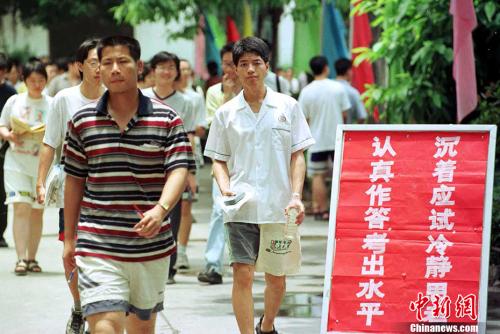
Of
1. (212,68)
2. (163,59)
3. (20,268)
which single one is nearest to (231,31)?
(212,68)

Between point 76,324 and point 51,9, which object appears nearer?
point 76,324

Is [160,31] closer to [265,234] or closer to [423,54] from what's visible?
[423,54]

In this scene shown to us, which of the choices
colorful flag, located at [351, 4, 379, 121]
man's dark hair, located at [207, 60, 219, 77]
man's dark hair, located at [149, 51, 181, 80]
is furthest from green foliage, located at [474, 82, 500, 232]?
man's dark hair, located at [207, 60, 219, 77]

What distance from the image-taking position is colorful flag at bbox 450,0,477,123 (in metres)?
9.51

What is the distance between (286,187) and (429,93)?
410 centimetres

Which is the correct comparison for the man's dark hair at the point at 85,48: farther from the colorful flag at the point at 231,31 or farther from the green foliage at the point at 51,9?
the green foliage at the point at 51,9

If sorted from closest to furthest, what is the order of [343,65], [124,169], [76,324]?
[124,169] → [76,324] → [343,65]

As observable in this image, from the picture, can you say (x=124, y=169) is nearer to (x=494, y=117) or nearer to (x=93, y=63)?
(x=93, y=63)

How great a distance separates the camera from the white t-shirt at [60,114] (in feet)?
28.4

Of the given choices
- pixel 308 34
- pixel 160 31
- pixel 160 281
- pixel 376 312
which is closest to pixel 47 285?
pixel 376 312

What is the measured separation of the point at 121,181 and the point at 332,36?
46.3 ft

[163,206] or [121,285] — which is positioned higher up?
[163,206]

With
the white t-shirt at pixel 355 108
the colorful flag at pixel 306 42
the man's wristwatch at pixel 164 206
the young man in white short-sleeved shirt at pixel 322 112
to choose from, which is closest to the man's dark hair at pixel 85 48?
the man's wristwatch at pixel 164 206

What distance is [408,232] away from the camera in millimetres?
7871
